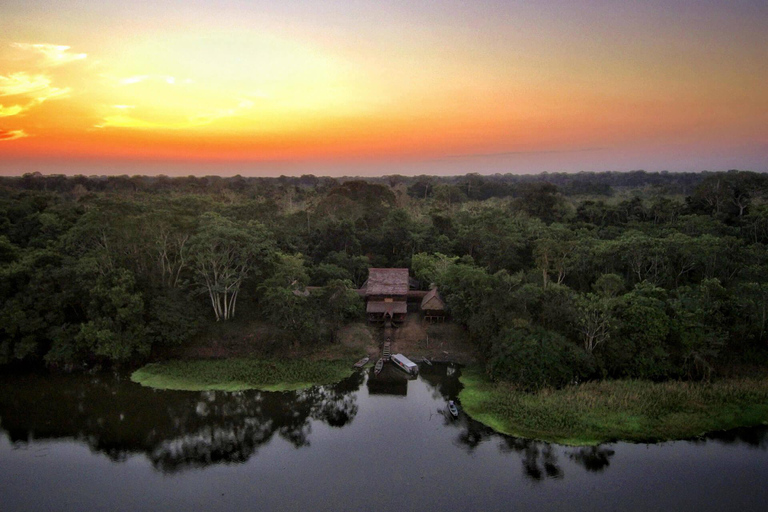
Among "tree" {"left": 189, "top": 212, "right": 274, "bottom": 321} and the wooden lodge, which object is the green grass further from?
the wooden lodge

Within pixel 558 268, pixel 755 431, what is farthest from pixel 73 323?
pixel 755 431

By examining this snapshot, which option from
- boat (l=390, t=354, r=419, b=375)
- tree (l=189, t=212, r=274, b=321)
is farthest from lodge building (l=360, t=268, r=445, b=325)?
tree (l=189, t=212, r=274, b=321)

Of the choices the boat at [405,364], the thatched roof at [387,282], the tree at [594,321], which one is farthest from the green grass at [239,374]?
the tree at [594,321]

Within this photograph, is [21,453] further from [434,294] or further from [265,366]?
[434,294]

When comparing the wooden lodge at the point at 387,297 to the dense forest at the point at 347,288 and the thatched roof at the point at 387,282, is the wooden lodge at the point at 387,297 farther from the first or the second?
the dense forest at the point at 347,288

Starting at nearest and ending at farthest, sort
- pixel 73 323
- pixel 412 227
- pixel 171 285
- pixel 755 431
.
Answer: pixel 755 431
pixel 73 323
pixel 171 285
pixel 412 227

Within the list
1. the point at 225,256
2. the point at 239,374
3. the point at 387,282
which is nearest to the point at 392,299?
the point at 387,282
